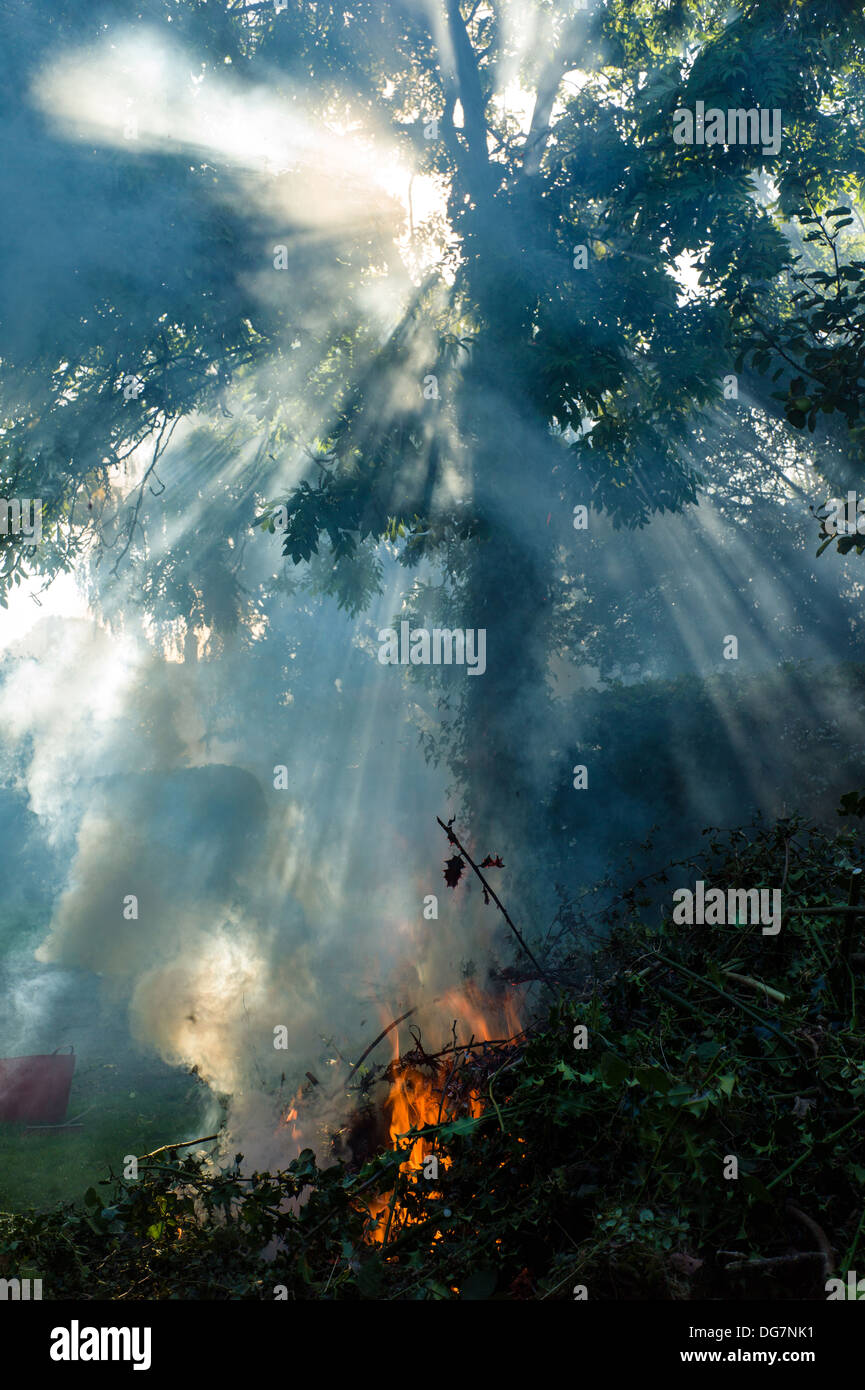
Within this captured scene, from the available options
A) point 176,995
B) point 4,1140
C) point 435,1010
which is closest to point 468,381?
point 435,1010

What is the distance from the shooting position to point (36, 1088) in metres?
12.3

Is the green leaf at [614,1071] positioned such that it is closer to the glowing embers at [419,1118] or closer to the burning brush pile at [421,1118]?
the burning brush pile at [421,1118]

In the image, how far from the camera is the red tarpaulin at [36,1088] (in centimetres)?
1207
